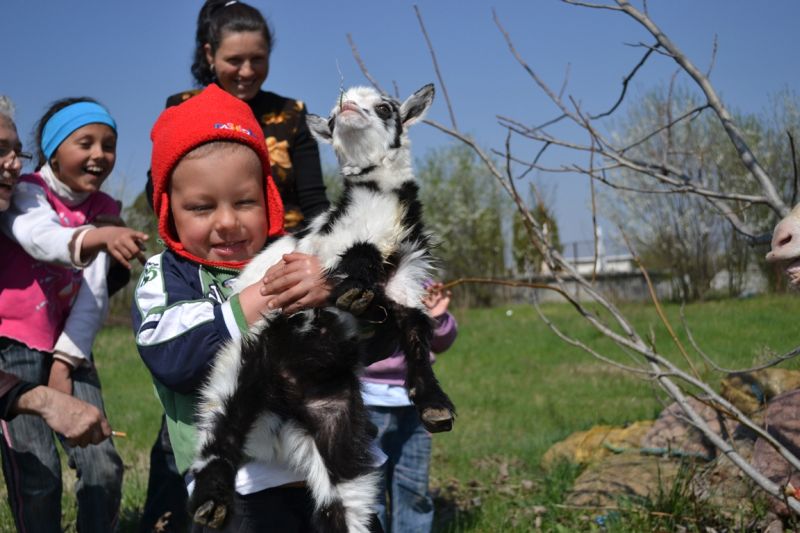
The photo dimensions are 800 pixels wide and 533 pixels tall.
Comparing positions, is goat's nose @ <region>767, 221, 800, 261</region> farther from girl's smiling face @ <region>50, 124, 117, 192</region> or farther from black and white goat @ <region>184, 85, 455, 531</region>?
girl's smiling face @ <region>50, 124, 117, 192</region>

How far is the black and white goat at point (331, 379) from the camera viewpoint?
242cm

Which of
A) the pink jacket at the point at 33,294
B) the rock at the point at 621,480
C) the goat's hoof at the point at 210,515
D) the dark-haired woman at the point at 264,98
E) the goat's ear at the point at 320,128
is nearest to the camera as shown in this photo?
the goat's hoof at the point at 210,515

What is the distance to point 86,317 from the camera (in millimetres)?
3795

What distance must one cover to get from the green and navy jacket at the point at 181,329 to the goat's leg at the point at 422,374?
19.1 inches

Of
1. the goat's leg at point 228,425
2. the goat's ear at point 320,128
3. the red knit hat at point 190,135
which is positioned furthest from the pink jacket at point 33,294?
the goat's leg at point 228,425

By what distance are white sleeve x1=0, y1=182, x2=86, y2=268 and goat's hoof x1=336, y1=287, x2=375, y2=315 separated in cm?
167

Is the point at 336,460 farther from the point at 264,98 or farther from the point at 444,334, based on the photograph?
the point at 264,98

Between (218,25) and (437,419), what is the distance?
2820mm

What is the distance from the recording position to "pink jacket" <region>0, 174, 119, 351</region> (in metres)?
3.62

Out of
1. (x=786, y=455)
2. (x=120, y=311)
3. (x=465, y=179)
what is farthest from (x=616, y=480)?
(x=465, y=179)

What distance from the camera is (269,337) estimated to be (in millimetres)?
2500

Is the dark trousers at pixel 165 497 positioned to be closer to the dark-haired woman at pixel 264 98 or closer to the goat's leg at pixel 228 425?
the dark-haired woman at pixel 264 98

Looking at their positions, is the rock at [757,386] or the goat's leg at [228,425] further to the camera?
the rock at [757,386]

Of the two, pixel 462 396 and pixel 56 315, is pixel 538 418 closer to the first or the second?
pixel 462 396
